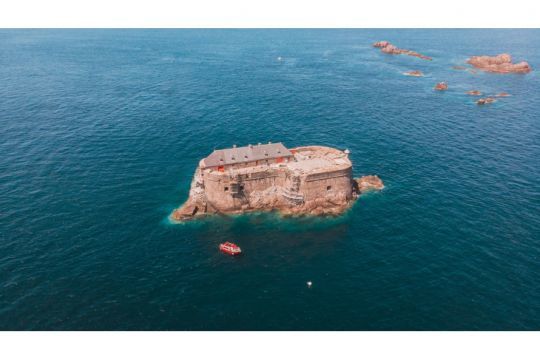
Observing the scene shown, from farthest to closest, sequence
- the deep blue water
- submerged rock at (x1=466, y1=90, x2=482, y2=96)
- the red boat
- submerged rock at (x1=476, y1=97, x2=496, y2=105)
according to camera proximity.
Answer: submerged rock at (x1=466, y1=90, x2=482, y2=96) → submerged rock at (x1=476, y1=97, x2=496, y2=105) → the red boat → the deep blue water

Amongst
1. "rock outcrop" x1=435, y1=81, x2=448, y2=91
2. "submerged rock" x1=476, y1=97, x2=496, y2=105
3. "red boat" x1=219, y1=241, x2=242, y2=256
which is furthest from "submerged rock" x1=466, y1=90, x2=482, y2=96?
"red boat" x1=219, y1=241, x2=242, y2=256

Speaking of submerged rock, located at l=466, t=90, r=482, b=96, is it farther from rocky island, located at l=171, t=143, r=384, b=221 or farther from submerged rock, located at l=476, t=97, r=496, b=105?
rocky island, located at l=171, t=143, r=384, b=221

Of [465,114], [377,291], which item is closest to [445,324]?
[377,291]

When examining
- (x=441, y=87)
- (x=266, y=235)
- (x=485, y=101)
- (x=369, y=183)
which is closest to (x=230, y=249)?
(x=266, y=235)

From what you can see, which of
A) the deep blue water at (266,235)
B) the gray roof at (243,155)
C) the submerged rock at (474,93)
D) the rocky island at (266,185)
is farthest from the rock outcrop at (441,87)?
the gray roof at (243,155)

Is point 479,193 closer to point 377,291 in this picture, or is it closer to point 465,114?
point 377,291

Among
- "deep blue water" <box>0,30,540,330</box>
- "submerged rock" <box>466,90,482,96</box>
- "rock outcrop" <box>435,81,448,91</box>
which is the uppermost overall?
"rock outcrop" <box>435,81,448,91</box>

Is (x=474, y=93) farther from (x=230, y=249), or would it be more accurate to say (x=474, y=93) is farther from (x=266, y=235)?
(x=230, y=249)
